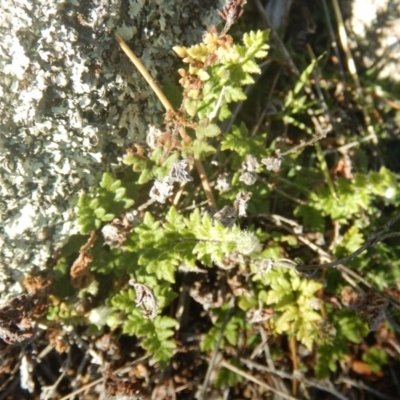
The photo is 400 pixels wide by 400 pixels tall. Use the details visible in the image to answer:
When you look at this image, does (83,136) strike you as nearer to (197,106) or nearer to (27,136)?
(27,136)

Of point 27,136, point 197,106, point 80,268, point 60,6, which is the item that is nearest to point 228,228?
point 197,106

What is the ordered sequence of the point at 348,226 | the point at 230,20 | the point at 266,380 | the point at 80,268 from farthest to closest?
the point at 348,226, the point at 266,380, the point at 80,268, the point at 230,20

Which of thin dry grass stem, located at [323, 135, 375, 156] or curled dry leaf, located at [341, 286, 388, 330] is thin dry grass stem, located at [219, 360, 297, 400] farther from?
thin dry grass stem, located at [323, 135, 375, 156]

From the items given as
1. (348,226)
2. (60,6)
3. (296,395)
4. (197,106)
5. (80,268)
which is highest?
(60,6)

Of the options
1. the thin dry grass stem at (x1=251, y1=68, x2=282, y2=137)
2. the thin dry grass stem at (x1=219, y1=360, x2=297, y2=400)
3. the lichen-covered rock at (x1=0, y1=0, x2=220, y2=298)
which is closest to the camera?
the lichen-covered rock at (x1=0, y1=0, x2=220, y2=298)

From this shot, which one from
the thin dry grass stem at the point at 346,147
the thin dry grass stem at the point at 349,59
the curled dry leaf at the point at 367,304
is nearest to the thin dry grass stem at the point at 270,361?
the curled dry leaf at the point at 367,304

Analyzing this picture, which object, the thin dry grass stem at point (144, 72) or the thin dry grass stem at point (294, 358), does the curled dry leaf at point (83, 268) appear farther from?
the thin dry grass stem at point (294, 358)

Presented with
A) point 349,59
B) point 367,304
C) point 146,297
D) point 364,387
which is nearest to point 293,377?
point 364,387

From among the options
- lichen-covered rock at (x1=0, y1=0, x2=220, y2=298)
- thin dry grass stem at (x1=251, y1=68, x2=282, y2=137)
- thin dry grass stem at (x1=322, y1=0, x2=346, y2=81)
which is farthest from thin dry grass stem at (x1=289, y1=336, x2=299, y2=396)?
thin dry grass stem at (x1=322, y1=0, x2=346, y2=81)
